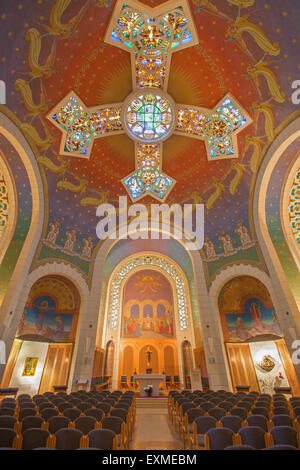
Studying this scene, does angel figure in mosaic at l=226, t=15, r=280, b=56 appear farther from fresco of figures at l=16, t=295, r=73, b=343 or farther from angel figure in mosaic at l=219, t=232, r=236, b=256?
fresco of figures at l=16, t=295, r=73, b=343

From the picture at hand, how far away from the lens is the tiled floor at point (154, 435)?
5.37m

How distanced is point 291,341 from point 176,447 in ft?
28.3

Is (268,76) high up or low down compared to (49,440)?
up

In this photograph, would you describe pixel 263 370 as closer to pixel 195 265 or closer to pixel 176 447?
pixel 195 265

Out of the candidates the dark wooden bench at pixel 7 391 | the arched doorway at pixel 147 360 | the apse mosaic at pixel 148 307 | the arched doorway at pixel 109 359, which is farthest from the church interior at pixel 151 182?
the apse mosaic at pixel 148 307

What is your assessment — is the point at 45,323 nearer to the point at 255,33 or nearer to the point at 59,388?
the point at 59,388

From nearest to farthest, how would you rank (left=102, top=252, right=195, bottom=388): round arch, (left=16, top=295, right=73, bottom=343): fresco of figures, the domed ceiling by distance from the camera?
the domed ceiling → (left=16, top=295, right=73, bottom=343): fresco of figures → (left=102, top=252, right=195, bottom=388): round arch

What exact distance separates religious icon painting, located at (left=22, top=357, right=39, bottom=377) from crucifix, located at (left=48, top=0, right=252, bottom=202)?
12.4 metres

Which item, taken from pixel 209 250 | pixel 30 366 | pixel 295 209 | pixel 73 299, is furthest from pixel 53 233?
pixel 295 209

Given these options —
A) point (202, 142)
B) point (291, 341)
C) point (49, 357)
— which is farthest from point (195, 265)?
point (49, 357)

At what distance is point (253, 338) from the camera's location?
13859mm

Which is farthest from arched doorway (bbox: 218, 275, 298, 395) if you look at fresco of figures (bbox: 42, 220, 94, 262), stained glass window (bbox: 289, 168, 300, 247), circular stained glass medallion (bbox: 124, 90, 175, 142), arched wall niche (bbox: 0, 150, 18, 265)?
arched wall niche (bbox: 0, 150, 18, 265)

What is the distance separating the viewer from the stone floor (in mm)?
5375

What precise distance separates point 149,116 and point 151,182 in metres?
4.44
